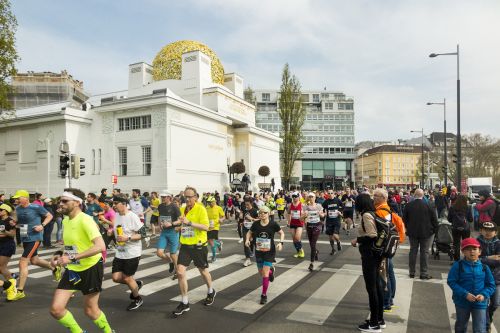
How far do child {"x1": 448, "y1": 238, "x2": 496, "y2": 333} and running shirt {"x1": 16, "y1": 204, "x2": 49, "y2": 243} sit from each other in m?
7.22

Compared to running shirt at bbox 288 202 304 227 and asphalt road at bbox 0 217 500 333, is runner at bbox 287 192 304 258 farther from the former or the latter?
asphalt road at bbox 0 217 500 333

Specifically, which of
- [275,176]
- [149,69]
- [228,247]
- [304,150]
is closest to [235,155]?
[275,176]

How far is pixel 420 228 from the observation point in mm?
7961

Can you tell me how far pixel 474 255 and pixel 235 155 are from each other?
40.1 m

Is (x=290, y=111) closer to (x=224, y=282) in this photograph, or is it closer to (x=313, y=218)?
(x=313, y=218)

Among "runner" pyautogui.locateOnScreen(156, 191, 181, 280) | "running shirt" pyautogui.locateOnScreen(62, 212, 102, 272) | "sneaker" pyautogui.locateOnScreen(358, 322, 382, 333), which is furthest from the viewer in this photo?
"runner" pyautogui.locateOnScreen(156, 191, 181, 280)

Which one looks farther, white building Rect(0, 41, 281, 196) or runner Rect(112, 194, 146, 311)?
white building Rect(0, 41, 281, 196)

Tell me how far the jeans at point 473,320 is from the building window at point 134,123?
29929mm

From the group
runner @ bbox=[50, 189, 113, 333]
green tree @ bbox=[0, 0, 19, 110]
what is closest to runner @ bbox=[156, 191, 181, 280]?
runner @ bbox=[50, 189, 113, 333]

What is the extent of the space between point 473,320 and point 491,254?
4.54 feet

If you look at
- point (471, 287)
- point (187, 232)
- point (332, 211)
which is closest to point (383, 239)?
point (471, 287)

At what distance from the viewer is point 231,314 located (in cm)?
575

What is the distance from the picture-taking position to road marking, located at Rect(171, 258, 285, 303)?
6688 millimetres

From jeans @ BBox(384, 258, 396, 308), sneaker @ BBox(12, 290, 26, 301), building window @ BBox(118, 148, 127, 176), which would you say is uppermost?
building window @ BBox(118, 148, 127, 176)
